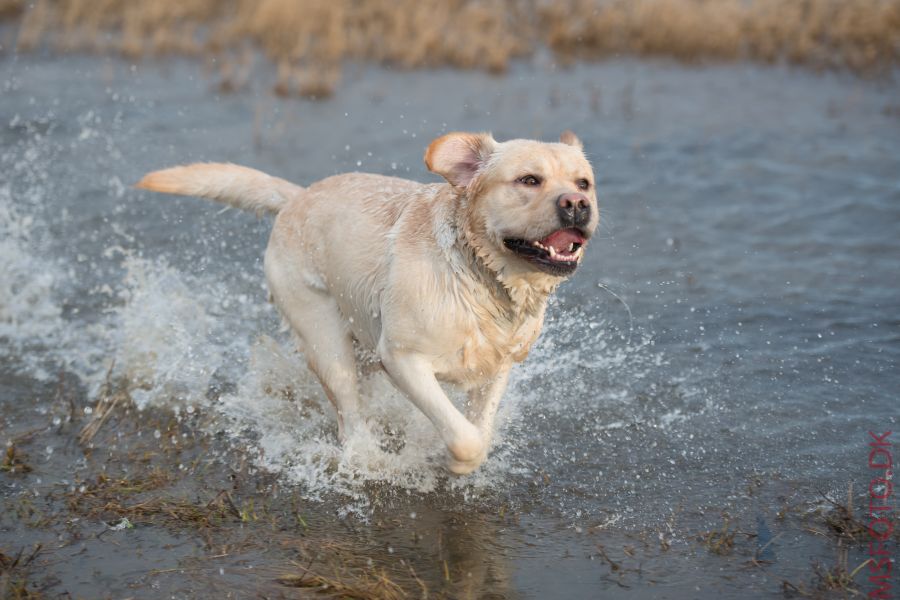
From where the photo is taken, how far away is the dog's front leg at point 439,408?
430 cm

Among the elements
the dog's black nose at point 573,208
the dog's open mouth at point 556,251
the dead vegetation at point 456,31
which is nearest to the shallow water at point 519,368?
the dog's open mouth at point 556,251

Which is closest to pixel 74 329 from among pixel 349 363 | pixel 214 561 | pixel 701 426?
pixel 349 363

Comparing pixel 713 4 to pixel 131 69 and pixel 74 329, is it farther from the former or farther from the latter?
pixel 74 329

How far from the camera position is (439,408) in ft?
14.2

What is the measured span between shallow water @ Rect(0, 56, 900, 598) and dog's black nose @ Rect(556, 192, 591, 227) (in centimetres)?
118

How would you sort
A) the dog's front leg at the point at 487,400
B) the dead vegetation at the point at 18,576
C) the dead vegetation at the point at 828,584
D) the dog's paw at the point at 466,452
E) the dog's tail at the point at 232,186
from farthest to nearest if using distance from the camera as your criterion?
the dog's tail at the point at 232,186, the dog's front leg at the point at 487,400, the dog's paw at the point at 466,452, the dead vegetation at the point at 828,584, the dead vegetation at the point at 18,576

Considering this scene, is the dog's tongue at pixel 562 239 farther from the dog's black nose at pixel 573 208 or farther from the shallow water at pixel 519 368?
the shallow water at pixel 519 368

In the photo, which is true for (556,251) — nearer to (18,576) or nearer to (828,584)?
(828,584)

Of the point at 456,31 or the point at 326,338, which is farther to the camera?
the point at 456,31

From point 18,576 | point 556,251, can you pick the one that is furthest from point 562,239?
point 18,576

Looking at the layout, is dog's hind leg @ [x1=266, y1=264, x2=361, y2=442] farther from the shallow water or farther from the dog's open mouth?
the dog's open mouth

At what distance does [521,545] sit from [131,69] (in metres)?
10.6

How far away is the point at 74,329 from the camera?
677 centimetres

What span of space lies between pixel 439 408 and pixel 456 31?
426 inches
